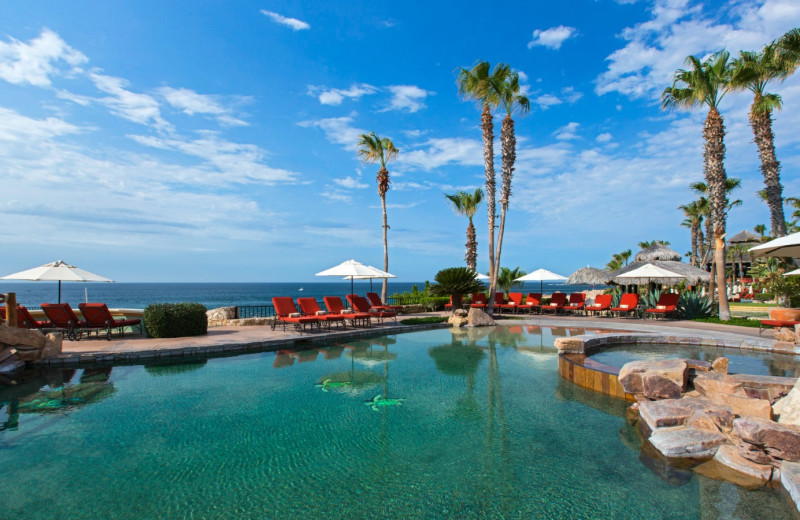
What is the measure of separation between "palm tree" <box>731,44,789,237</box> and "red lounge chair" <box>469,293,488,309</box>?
36.8 ft

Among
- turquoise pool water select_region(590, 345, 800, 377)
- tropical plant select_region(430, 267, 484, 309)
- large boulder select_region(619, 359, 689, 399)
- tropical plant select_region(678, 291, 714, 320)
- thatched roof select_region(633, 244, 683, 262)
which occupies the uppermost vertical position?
thatched roof select_region(633, 244, 683, 262)

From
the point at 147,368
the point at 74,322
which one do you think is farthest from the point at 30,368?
the point at 74,322

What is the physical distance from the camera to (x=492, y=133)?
18391 mm

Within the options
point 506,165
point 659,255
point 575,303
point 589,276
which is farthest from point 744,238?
point 506,165

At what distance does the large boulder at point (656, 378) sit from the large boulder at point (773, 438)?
66.6 inches

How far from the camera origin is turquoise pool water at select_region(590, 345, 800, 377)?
7324mm

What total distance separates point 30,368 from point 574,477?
967 centimetres

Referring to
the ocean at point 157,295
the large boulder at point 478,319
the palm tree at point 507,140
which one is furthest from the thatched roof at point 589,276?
the ocean at point 157,295

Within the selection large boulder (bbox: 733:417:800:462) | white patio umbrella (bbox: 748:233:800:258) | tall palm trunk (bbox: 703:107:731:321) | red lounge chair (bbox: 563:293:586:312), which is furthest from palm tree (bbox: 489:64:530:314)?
large boulder (bbox: 733:417:800:462)

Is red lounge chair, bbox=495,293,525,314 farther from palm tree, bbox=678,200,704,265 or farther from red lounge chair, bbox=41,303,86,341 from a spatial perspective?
palm tree, bbox=678,200,704,265

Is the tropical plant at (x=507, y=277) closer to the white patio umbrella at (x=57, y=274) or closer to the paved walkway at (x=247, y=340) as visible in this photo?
the paved walkway at (x=247, y=340)

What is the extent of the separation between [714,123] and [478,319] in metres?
10.6

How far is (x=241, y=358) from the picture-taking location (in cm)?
926

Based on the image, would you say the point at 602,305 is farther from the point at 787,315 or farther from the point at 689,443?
the point at 689,443
